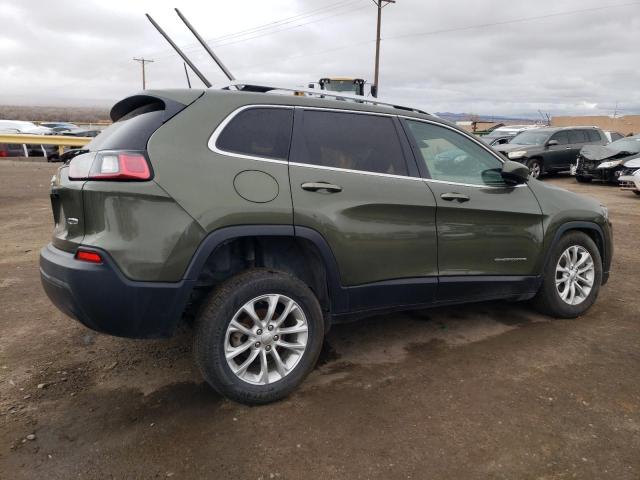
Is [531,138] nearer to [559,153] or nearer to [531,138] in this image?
[531,138]

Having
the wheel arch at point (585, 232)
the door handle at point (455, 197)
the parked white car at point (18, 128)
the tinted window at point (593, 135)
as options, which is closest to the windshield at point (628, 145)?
the tinted window at point (593, 135)

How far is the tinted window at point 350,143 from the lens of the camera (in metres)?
3.18

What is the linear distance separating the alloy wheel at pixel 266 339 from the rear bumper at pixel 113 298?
35 cm

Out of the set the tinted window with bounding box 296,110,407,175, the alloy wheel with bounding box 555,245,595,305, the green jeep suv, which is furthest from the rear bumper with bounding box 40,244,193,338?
the alloy wheel with bounding box 555,245,595,305

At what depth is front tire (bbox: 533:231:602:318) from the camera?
14.0ft

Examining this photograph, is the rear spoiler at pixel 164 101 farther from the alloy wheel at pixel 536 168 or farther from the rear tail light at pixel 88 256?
the alloy wheel at pixel 536 168

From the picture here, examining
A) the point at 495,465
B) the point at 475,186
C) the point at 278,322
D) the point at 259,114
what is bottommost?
the point at 495,465

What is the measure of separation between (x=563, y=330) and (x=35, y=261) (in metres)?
5.67

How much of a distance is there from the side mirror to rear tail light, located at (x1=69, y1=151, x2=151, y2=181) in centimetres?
264

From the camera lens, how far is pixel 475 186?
3.80 meters

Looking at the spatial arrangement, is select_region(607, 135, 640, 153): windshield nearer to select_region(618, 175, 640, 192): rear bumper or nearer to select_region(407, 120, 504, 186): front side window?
→ select_region(618, 175, 640, 192): rear bumper

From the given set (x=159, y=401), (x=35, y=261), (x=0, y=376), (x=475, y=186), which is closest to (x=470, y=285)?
(x=475, y=186)

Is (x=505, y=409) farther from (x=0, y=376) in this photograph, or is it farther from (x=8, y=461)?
(x=0, y=376)

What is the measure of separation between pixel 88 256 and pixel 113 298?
0.26m
